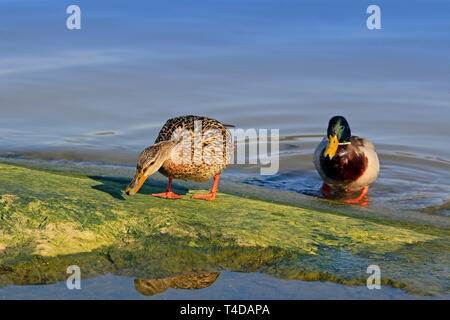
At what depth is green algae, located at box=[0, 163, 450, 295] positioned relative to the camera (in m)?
3.23

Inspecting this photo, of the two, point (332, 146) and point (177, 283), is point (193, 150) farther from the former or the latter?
point (332, 146)

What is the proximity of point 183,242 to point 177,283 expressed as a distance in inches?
15.5

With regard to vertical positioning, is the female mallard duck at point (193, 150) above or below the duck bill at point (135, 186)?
above

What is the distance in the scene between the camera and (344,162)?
693cm

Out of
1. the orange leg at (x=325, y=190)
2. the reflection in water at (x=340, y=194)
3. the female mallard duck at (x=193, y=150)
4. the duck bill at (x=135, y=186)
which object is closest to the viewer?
the duck bill at (x=135, y=186)

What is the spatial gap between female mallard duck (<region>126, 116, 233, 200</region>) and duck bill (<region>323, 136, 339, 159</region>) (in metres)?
2.18

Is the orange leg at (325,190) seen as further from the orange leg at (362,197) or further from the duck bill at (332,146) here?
the duck bill at (332,146)

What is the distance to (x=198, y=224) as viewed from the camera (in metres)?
3.75

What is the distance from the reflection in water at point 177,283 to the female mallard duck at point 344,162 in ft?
12.5

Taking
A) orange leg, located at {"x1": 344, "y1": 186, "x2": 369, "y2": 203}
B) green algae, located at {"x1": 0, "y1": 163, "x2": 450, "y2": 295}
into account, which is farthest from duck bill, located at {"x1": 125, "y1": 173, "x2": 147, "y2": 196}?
orange leg, located at {"x1": 344, "y1": 186, "x2": 369, "y2": 203}

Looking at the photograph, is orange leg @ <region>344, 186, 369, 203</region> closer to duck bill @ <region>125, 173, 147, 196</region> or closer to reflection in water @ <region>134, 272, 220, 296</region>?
duck bill @ <region>125, 173, 147, 196</region>

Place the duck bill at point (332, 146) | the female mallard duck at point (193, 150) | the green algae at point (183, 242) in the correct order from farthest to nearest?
the duck bill at point (332, 146), the female mallard duck at point (193, 150), the green algae at point (183, 242)

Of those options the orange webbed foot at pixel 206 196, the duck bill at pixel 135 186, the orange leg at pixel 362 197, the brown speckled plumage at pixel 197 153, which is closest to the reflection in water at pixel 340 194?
the orange leg at pixel 362 197

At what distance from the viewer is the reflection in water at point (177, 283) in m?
3.08
